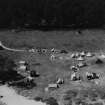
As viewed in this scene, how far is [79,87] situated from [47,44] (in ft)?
110

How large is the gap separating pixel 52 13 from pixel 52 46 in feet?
89.5

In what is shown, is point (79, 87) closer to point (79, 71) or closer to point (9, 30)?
point (79, 71)

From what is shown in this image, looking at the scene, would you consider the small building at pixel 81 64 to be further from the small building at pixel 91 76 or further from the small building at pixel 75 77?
the small building at pixel 75 77

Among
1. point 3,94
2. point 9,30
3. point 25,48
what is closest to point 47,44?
point 25,48

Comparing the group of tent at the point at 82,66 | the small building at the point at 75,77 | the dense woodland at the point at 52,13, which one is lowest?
the small building at the point at 75,77

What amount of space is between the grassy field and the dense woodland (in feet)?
27.6

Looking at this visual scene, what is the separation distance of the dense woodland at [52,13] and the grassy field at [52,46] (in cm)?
841

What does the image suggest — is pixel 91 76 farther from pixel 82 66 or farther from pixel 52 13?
pixel 52 13

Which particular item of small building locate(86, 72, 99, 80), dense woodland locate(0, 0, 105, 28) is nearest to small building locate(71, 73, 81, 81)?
small building locate(86, 72, 99, 80)

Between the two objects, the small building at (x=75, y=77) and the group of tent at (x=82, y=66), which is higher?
the group of tent at (x=82, y=66)

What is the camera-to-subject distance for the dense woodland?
118m

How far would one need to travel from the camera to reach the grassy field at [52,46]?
66.5 meters

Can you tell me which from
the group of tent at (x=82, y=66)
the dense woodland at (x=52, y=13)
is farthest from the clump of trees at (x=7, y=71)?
the dense woodland at (x=52, y=13)

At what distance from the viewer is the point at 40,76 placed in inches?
2881
